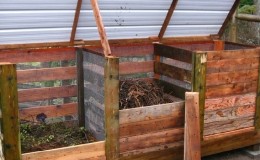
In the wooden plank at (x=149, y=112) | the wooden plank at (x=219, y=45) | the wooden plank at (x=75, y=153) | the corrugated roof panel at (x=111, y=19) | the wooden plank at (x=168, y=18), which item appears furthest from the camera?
the wooden plank at (x=219, y=45)

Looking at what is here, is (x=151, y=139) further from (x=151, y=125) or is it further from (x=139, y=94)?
(x=139, y=94)

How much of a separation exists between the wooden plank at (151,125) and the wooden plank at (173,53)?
2.61ft

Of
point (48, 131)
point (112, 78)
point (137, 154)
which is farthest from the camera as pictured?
point (48, 131)

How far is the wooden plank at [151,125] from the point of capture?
4.07 m

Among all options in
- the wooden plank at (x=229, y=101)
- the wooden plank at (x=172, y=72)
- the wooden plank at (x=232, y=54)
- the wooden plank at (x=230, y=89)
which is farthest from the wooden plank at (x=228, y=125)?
the wooden plank at (x=232, y=54)

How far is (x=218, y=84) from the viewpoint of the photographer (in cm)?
464

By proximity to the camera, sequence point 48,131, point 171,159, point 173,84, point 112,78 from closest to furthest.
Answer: point 112,78
point 171,159
point 48,131
point 173,84

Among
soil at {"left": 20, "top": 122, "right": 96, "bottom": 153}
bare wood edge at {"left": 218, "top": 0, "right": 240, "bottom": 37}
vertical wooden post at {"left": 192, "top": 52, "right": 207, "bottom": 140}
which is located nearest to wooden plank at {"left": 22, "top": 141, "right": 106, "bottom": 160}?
soil at {"left": 20, "top": 122, "right": 96, "bottom": 153}

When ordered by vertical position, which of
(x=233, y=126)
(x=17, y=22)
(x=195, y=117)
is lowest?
(x=233, y=126)

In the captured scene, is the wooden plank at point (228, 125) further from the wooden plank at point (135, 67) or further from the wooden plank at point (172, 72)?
the wooden plank at point (135, 67)

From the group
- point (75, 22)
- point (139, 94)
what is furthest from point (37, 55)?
point (139, 94)

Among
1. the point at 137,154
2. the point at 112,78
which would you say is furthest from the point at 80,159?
the point at 112,78

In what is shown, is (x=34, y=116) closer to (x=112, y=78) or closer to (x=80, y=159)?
(x=80, y=159)

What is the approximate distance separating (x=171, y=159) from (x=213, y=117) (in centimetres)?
81
